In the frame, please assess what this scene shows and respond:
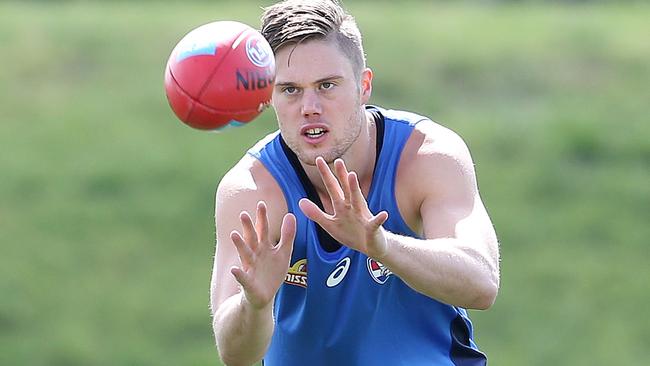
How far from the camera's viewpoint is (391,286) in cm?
707

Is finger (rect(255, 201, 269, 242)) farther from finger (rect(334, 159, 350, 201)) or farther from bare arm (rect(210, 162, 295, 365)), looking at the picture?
finger (rect(334, 159, 350, 201))

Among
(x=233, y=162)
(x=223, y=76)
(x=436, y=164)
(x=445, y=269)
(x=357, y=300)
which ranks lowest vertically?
(x=233, y=162)

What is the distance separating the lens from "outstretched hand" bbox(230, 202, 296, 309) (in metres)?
6.13

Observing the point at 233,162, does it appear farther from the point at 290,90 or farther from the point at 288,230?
the point at 288,230

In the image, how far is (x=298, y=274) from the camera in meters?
7.08

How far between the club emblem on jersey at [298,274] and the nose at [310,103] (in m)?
0.75

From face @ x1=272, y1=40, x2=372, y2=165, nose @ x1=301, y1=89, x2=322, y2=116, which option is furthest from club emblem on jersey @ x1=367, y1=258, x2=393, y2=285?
nose @ x1=301, y1=89, x2=322, y2=116

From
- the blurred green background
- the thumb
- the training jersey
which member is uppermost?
the thumb

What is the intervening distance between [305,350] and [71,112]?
40.4ft

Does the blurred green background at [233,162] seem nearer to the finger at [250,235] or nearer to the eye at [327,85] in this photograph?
the eye at [327,85]

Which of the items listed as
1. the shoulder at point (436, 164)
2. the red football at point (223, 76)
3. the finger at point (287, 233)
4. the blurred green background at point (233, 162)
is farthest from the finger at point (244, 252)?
the blurred green background at point (233, 162)

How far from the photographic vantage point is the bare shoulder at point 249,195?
22.8 ft

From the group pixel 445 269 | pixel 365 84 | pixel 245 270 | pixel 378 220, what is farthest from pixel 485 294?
pixel 365 84

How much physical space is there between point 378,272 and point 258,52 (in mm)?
1173
